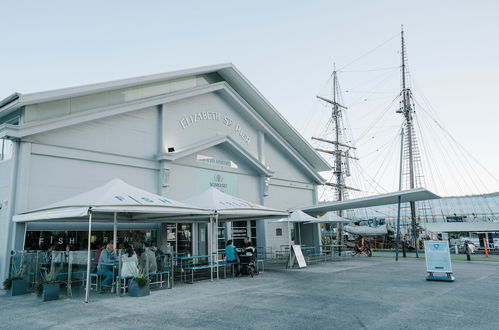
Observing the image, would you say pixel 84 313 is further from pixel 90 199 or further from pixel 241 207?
pixel 241 207

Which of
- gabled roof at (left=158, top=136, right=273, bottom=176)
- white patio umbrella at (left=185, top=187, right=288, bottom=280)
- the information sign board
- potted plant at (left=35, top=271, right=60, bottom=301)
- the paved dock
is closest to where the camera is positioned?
the paved dock

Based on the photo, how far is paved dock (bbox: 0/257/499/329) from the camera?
674cm

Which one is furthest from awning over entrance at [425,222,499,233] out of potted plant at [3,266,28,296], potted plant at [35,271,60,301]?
potted plant at [3,266,28,296]

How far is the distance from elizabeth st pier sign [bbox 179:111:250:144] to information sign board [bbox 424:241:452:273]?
36.9 feet

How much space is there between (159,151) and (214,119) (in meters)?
4.11

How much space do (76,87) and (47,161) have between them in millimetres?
2783

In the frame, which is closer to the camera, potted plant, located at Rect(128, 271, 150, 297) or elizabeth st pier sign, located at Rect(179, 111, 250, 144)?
potted plant, located at Rect(128, 271, 150, 297)

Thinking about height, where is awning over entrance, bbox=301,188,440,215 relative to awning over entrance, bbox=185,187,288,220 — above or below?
above

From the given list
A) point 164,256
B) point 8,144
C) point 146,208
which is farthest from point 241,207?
point 8,144

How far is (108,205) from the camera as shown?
958 centimetres

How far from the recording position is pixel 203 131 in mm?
18406

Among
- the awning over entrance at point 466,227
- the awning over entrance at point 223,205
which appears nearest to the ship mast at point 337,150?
the awning over entrance at point 466,227

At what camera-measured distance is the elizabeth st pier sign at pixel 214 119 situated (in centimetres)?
1778

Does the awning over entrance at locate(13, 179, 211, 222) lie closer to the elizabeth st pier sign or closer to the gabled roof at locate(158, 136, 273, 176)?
the gabled roof at locate(158, 136, 273, 176)
